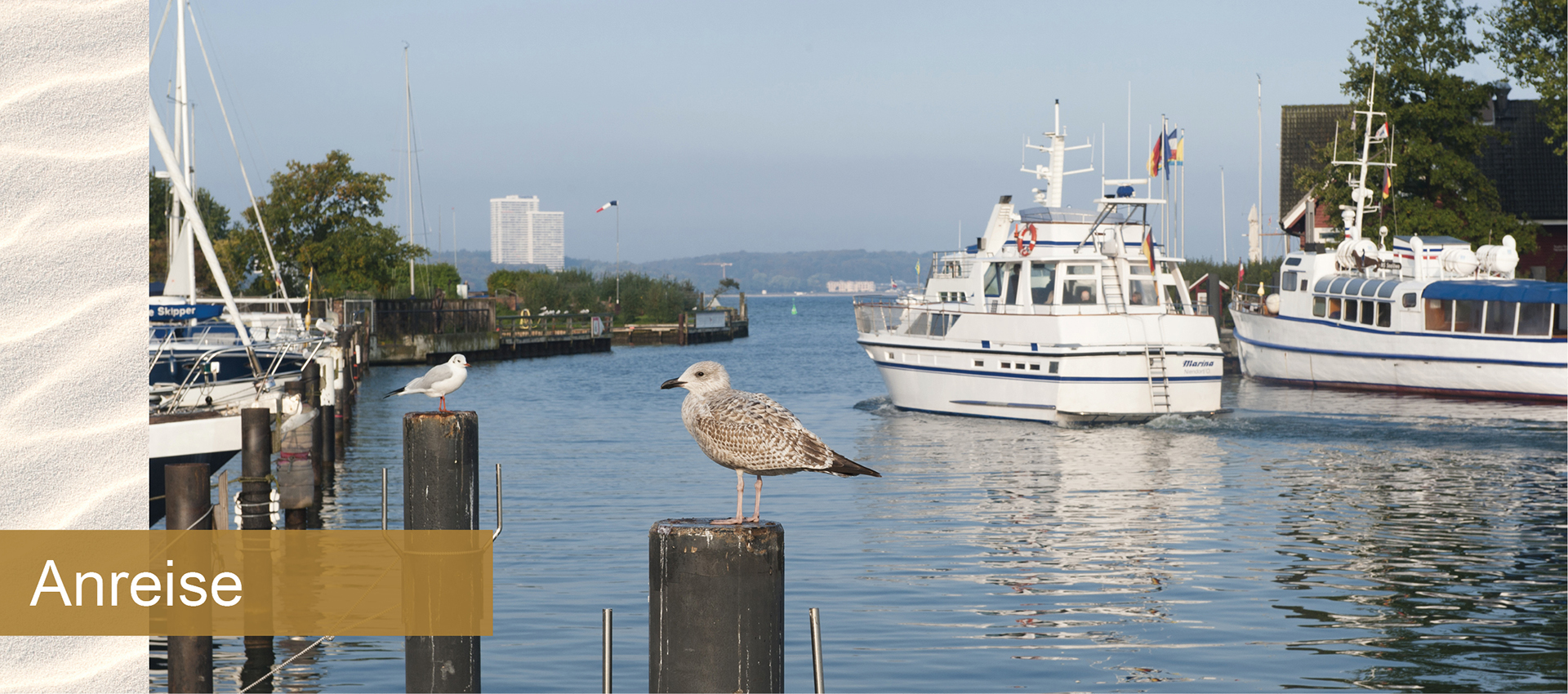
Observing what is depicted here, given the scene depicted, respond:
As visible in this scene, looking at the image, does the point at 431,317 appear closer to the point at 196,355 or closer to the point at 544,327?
the point at 544,327

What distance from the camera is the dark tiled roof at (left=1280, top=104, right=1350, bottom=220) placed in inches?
2270

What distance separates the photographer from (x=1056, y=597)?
1262 centimetres

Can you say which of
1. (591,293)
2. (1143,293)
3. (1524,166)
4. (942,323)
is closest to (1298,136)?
(1524,166)

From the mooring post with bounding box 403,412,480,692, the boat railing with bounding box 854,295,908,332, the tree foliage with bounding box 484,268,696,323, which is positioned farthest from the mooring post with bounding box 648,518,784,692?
the tree foliage with bounding box 484,268,696,323

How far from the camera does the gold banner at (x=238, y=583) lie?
2574mm

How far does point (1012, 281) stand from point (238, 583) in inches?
906

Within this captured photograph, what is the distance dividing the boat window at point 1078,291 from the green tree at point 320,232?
3641 centimetres

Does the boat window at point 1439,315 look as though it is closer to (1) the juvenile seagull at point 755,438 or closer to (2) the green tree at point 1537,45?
(2) the green tree at point 1537,45

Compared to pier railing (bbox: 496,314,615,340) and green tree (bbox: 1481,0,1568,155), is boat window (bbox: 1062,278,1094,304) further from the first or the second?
pier railing (bbox: 496,314,615,340)

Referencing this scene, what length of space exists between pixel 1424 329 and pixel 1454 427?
8248 mm

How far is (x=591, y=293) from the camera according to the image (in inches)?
3361

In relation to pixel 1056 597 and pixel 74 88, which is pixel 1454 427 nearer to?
pixel 1056 597

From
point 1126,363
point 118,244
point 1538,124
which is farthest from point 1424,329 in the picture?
point 118,244

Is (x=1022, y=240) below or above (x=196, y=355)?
above
